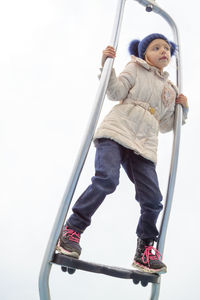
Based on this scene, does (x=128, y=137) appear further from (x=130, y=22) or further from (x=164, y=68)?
(x=130, y=22)

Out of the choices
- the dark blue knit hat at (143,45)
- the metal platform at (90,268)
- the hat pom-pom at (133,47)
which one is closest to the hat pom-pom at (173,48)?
the dark blue knit hat at (143,45)

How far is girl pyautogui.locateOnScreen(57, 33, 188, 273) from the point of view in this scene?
106cm

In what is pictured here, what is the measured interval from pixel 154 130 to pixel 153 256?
0.44 metres

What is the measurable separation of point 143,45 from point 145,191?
2.03 feet

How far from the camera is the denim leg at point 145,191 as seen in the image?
3.73 feet

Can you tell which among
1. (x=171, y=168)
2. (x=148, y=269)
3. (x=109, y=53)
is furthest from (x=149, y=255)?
(x=109, y=53)

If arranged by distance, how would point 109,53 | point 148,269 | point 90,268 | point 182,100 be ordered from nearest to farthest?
point 90,268 → point 148,269 → point 109,53 → point 182,100

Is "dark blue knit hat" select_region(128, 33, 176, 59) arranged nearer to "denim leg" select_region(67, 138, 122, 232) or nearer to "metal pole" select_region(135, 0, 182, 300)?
"metal pole" select_region(135, 0, 182, 300)

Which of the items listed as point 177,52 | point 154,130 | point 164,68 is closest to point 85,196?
point 154,130

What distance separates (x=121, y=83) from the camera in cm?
124

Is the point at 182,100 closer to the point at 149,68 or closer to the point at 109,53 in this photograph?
the point at 149,68

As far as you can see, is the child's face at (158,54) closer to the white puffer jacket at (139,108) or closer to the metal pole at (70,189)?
the white puffer jacket at (139,108)

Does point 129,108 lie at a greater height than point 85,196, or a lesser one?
greater

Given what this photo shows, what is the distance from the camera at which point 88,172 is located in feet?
4.79
